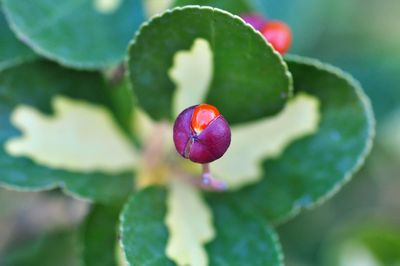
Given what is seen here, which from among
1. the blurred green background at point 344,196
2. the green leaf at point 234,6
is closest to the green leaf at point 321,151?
the green leaf at point 234,6

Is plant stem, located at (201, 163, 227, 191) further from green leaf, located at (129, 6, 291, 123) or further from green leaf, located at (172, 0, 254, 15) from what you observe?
green leaf, located at (172, 0, 254, 15)

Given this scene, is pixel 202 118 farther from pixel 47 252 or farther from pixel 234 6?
pixel 47 252

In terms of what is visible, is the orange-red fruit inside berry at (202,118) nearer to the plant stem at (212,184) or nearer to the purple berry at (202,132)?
the purple berry at (202,132)

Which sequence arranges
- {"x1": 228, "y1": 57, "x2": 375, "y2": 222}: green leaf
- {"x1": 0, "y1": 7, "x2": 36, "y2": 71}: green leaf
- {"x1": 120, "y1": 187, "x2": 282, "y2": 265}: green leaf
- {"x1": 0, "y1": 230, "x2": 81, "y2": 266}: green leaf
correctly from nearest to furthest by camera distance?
1. {"x1": 120, "y1": 187, "x2": 282, "y2": 265}: green leaf
2. {"x1": 228, "y1": 57, "x2": 375, "y2": 222}: green leaf
3. {"x1": 0, "y1": 7, "x2": 36, "y2": 71}: green leaf
4. {"x1": 0, "y1": 230, "x2": 81, "y2": 266}: green leaf

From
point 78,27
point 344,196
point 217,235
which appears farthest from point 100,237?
point 344,196

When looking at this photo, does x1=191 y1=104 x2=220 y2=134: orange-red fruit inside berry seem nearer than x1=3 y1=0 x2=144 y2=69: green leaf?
Yes

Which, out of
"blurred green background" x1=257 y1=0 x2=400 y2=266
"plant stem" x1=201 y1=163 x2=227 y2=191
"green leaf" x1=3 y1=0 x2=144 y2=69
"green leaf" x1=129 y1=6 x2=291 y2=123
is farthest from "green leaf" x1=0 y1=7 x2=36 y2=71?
"blurred green background" x1=257 y1=0 x2=400 y2=266

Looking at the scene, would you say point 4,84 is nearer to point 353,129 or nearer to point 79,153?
point 79,153
